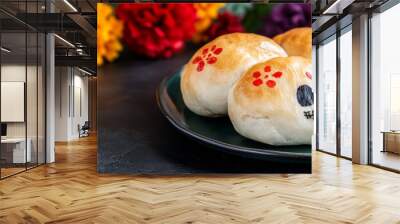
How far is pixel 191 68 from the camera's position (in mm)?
5480

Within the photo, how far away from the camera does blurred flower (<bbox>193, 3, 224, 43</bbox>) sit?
5.63 m

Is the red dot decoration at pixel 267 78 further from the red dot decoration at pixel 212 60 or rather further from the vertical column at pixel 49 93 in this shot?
the vertical column at pixel 49 93

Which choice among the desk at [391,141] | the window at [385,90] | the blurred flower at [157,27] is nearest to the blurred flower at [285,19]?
the blurred flower at [157,27]

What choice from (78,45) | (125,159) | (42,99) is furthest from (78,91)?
(125,159)

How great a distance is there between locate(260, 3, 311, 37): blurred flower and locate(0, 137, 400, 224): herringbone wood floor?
225 centimetres

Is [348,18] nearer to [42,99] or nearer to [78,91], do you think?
[42,99]

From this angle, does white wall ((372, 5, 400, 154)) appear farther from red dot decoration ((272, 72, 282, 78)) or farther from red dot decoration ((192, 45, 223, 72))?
red dot decoration ((192, 45, 223, 72))

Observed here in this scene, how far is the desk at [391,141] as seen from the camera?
6617 mm

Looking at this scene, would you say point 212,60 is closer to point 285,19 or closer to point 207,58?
point 207,58

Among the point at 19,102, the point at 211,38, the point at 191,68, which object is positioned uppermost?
the point at 211,38

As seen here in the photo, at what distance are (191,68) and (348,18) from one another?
3.90 metres

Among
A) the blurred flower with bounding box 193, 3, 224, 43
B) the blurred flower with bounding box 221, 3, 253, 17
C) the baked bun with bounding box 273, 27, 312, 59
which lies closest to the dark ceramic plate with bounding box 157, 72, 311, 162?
the blurred flower with bounding box 193, 3, 224, 43

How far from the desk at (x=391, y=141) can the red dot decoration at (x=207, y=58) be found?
3.57 meters

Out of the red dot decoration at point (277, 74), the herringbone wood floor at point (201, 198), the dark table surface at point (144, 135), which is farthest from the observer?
the dark table surface at point (144, 135)
